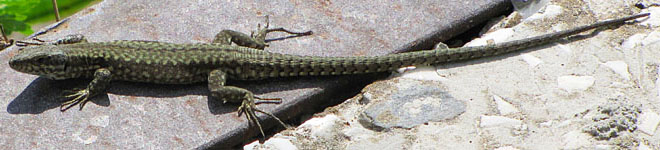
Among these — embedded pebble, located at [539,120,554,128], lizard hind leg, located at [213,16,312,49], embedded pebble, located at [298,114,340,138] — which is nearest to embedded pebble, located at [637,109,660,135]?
embedded pebble, located at [539,120,554,128]

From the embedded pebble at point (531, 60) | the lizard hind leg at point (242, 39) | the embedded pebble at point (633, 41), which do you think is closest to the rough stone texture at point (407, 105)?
the embedded pebble at point (531, 60)

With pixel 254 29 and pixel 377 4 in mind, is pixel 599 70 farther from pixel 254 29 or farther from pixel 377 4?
pixel 254 29

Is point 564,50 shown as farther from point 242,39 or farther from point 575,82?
point 242,39

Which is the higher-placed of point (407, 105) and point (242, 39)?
point (242, 39)

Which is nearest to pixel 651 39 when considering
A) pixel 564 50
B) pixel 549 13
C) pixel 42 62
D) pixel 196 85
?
pixel 564 50

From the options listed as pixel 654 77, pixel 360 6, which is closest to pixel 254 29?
pixel 360 6

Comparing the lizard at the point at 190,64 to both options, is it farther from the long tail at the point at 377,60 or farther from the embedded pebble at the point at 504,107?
the embedded pebble at the point at 504,107
